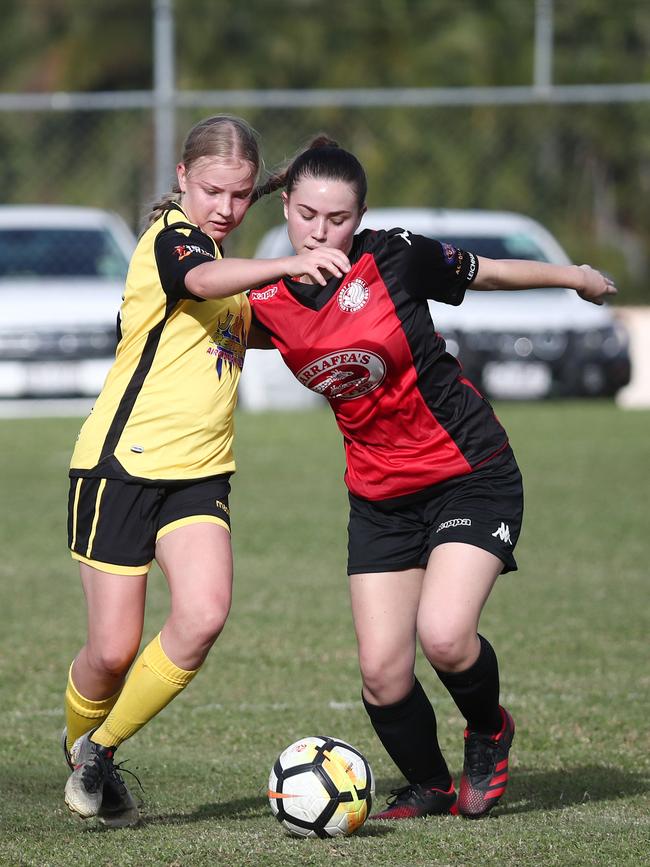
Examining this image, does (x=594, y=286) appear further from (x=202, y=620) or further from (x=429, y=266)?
(x=202, y=620)

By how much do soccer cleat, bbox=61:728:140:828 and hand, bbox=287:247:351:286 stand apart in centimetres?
149

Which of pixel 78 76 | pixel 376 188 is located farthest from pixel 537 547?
pixel 78 76

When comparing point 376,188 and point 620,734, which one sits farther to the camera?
point 376,188

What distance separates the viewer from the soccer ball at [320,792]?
411 cm

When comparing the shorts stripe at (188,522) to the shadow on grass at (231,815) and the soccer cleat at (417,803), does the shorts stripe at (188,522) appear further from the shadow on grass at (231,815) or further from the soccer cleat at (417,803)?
the soccer cleat at (417,803)

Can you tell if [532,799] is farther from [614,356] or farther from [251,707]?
[614,356]

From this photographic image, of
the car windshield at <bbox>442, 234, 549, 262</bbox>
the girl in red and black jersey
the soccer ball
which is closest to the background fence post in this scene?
the car windshield at <bbox>442, 234, 549, 262</bbox>

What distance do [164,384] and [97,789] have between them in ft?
3.80

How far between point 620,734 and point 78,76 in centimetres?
2749

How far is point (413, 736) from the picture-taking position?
4445mm

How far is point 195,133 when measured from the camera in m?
4.32

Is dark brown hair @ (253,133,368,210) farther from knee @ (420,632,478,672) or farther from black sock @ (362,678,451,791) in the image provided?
black sock @ (362,678,451,791)

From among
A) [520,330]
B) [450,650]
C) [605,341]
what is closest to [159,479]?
[450,650]

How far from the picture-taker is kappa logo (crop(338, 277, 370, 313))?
4263 mm
